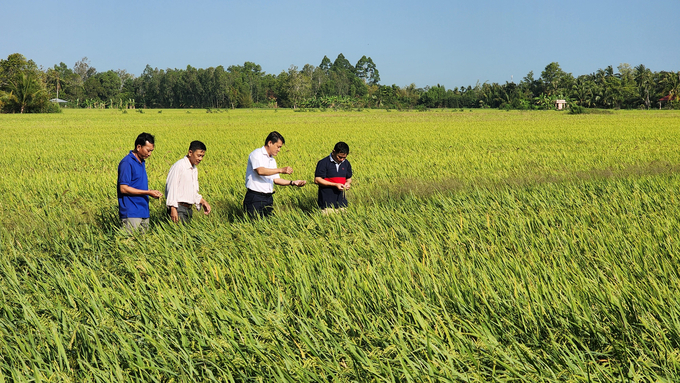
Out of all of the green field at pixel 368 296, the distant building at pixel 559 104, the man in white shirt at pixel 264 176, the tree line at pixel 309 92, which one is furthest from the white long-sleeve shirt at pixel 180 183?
the distant building at pixel 559 104

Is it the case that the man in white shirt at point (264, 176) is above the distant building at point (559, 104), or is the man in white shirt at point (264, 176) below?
below

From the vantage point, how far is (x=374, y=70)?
177m

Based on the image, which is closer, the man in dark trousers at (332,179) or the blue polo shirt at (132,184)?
the blue polo shirt at (132,184)

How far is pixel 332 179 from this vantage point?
540 cm

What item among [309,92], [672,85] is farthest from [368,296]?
[309,92]

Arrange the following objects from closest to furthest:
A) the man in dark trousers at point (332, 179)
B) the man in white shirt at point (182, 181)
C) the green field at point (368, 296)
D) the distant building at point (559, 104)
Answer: the green field at point (368, 296) → the man in white shirt at point (182, 181) → the man in dark trousers at point (332, 179) → the distant building at point (559, 104)

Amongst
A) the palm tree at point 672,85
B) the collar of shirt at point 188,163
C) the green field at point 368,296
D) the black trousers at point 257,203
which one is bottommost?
the green field at point 368,296

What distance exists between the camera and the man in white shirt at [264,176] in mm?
5082

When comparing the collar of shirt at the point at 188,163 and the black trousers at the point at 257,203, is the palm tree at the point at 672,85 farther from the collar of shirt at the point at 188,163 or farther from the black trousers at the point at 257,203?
the collar of shirt at the point at 188,163

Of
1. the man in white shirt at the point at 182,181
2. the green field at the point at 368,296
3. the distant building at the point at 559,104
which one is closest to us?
the green field at the point at 368,296

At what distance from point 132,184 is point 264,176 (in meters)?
1.32

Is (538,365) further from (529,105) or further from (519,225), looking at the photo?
(529,105)

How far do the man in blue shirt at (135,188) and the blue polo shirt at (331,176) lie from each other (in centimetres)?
170

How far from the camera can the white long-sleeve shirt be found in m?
4.86
